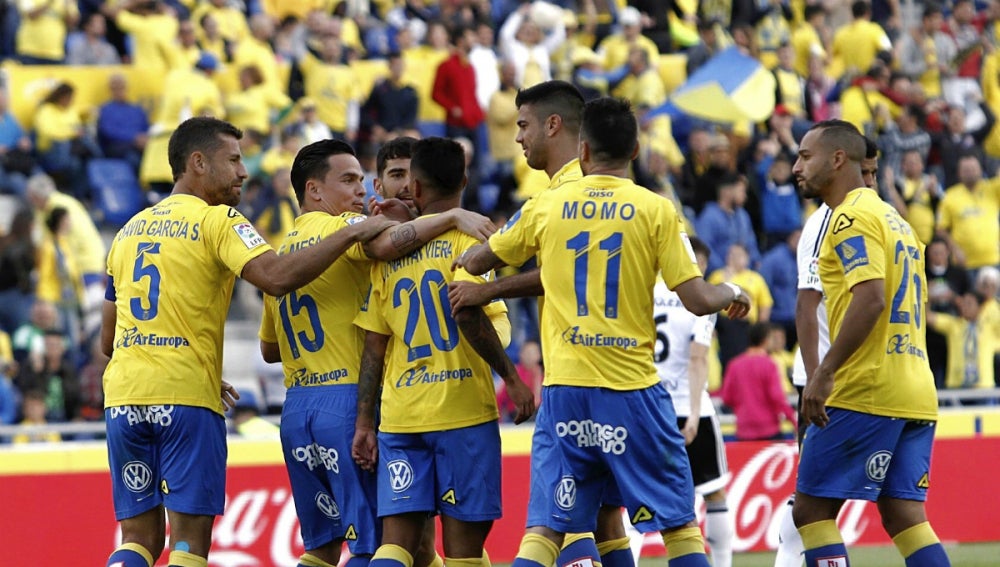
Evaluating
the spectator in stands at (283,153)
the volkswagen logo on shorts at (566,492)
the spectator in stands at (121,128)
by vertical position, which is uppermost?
the spectator in stands at (121,128)

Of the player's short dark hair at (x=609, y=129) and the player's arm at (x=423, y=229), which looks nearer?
the player's short dark hair at (x=609, y=129)

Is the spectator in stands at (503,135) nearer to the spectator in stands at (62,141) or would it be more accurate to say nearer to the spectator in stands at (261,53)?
the spectator in stands at (261,53)

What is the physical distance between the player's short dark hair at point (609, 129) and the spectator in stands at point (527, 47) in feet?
39.8

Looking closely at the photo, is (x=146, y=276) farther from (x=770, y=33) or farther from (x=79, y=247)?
(x=770, y=33)

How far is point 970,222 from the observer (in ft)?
64.5

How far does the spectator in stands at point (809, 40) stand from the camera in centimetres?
2294

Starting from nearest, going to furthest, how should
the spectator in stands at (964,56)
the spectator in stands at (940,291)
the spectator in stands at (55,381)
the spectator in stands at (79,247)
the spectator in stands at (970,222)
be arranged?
the spectator in stands at (55,381) < the spectator in stands at (79,247) < the spectator in stands at (940,291) < the spectator in stands at (970,222) < the spectator in stands at (964,56)

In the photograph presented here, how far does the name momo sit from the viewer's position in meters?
7.62

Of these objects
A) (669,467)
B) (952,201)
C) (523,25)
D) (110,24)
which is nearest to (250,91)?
(110,24)

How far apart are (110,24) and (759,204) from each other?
25.2ft

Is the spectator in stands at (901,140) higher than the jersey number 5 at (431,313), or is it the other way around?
the spectator in stands at (901,140)

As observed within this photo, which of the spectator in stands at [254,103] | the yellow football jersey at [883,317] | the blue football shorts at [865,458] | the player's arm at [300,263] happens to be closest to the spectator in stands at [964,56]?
the spectator in stands at [254,103]

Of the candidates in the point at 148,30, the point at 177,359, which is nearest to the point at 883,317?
the point at 177,359

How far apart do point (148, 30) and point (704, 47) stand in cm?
724
